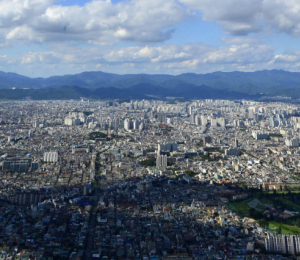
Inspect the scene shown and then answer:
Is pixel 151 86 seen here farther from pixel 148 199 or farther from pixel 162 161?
pixel 148 199

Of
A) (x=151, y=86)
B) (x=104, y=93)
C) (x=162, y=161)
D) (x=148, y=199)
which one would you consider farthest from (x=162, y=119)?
(x=151, y=86)

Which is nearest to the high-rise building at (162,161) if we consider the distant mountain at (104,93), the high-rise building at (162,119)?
the high-rise building at (162,119)

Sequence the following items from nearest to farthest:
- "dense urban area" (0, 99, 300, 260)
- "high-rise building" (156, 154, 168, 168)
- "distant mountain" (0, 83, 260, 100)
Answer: "dense urban area" (0, 99, 300, 260) < "high-rise building" (156, 154, 168, 168) < "distant mountain" (0, 83, 260, 100)

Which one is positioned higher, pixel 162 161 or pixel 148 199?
pixel 162 161

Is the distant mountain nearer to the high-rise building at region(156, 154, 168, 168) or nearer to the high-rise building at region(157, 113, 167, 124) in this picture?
the high-rise building at region(157, 113, 167, 124)

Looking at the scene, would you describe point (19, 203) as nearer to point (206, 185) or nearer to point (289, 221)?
point (206, 185)

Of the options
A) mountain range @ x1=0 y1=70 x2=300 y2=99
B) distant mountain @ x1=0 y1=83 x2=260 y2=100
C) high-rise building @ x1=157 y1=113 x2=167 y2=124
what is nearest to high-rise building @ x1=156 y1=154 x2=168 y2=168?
high-rise building @ x1=157 y1=113 x2=167 y2=124

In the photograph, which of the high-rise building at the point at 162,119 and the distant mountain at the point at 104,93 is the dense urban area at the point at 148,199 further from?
the distant mountain at the point at 104,93
